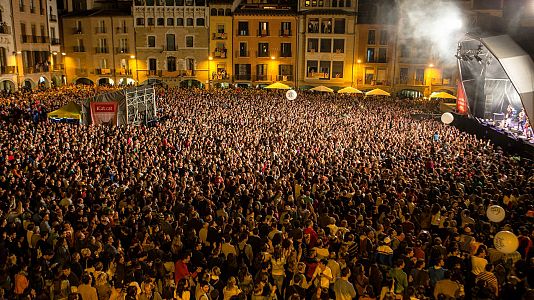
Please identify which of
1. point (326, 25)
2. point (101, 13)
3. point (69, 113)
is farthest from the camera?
point (101, 13)

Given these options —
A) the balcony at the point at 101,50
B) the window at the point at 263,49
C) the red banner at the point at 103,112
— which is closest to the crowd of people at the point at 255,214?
the red banner at the point at 103,112

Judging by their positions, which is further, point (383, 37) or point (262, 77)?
point (262, 77)

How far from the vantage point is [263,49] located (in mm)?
50031

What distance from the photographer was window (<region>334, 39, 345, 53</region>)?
48.4m

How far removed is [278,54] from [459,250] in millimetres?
42562

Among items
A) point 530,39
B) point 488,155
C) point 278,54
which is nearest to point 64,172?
point 488,155

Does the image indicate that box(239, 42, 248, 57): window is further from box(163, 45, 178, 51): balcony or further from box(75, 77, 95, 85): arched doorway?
box(75, 77, 95, 85): arched doorway

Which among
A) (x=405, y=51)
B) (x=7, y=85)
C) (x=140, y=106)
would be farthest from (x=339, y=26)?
(x=7, y=85)

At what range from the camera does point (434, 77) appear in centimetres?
4634

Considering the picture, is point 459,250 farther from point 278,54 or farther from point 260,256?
point 278,54

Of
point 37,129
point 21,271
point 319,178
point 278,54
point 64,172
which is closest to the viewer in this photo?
point 21,271

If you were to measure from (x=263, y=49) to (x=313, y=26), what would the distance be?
565cm

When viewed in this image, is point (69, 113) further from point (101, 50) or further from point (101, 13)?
point (101, 13)

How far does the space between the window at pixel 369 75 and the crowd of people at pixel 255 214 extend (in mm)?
26345
